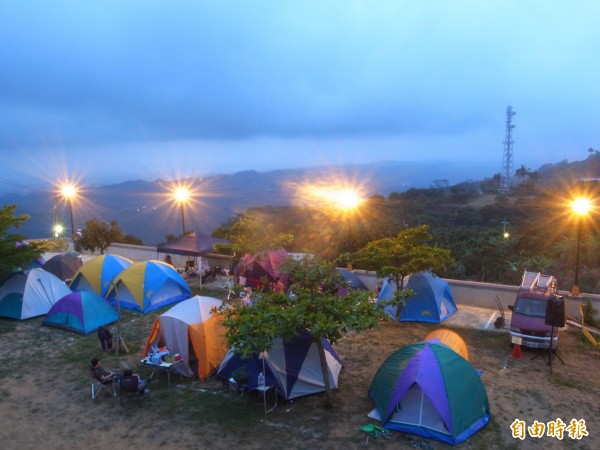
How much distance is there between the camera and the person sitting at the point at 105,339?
12281 millimetres

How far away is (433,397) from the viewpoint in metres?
8.04

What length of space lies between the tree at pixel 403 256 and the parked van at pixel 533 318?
7.87 ft

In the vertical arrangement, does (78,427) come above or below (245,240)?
below

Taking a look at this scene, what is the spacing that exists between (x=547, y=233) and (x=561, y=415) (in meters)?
23.7

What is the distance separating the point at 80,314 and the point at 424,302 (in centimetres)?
1084

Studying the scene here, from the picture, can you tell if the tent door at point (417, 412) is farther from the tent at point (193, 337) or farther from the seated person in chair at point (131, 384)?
the seated person in chair at point (131, 384)

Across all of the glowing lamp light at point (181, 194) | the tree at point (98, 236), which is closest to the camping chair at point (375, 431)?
the glowing lamp light at point (181, 194)

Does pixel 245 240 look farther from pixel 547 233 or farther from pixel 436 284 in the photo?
pixel 547 233

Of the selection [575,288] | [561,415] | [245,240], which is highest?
[245,240]

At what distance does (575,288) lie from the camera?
46.4 feet

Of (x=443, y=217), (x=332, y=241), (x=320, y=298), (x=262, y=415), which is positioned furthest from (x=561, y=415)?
(x=443, y=217)

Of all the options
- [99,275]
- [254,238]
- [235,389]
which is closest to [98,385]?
[235,389]

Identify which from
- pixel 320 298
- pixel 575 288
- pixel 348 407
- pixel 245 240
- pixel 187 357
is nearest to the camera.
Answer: pixel 320 298

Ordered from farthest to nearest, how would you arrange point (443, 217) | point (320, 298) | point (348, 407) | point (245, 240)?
point (443, 217)
point (245, 240)
point (348, 407)
point (320, 298)
